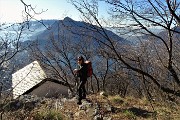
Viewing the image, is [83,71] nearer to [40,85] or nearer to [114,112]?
[114,112]

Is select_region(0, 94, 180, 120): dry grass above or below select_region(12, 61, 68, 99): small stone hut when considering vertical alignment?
above

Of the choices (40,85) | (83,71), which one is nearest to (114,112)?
(83,71)

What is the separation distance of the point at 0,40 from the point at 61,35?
89.7 ft

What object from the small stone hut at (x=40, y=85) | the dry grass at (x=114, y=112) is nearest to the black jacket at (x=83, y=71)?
the dry grass at (x=114, y=112)

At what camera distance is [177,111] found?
6.75m

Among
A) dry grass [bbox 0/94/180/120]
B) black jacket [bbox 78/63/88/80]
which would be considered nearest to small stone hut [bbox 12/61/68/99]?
dry grass [bbox 0/94/180/120]

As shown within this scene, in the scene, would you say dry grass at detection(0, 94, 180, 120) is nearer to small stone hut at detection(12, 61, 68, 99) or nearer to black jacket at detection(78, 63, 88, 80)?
black jacket at detection(78, 63, 88, 80)

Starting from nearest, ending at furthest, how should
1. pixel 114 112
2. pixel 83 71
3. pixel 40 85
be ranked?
pixel 114 112
pixel 83 71
pixel 40 85

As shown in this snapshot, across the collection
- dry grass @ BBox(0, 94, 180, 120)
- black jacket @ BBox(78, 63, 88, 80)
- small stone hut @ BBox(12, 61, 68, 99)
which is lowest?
small stone hut @ BBox(12, 61, 68, 99)

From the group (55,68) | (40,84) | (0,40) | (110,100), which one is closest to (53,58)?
(55,68)

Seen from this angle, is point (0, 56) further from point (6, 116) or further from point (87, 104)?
point (87, 104)

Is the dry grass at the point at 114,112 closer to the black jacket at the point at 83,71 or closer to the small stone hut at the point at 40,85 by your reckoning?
the black jacket at the point at 83,71

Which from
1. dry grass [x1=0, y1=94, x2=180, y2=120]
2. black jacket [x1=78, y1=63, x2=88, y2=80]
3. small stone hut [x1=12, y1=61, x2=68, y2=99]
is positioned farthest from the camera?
small stone hut [x1=12, y1=61, x2=68, y2=99]

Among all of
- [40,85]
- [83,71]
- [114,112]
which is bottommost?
[40,85]
